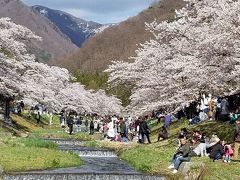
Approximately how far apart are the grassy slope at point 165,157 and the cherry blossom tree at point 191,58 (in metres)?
2.64

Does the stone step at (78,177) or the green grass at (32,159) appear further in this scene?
the green grass at (32,159)

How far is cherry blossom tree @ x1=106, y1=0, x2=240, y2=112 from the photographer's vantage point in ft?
88.4

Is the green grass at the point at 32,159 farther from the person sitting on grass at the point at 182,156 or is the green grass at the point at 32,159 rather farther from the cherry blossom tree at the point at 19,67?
the cherry blossom tree at the point at 19,67

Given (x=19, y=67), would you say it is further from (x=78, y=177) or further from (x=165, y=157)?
(x=78, y=177)

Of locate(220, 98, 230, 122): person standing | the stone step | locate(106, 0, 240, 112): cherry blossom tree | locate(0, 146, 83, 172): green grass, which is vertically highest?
locate(106, 0, 240, 112): cherry blossom tree

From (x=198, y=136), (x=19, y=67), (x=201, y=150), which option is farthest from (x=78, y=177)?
(x=19, y=67)

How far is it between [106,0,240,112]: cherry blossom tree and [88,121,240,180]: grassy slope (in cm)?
264

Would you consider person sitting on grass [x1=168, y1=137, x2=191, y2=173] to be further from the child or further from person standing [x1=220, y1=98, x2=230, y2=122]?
person standing [x1=220, y1=98, x2=230, y2=122]

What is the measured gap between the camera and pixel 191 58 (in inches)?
1226

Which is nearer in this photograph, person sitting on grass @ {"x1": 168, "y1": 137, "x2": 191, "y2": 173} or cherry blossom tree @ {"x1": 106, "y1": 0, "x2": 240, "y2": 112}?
person sitting on grass @ {"x1": 168, "y1": 137, "x2": 191, "y2": 173}

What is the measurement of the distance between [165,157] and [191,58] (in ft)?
21.7

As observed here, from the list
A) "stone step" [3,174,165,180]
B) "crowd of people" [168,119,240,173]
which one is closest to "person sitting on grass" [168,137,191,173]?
"crowd of people" [168,119,240,173]

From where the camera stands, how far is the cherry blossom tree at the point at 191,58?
88.4 ft

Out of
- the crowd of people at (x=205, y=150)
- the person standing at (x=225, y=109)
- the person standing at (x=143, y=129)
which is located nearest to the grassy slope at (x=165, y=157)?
the crowd of people at (x=205, y=150)
